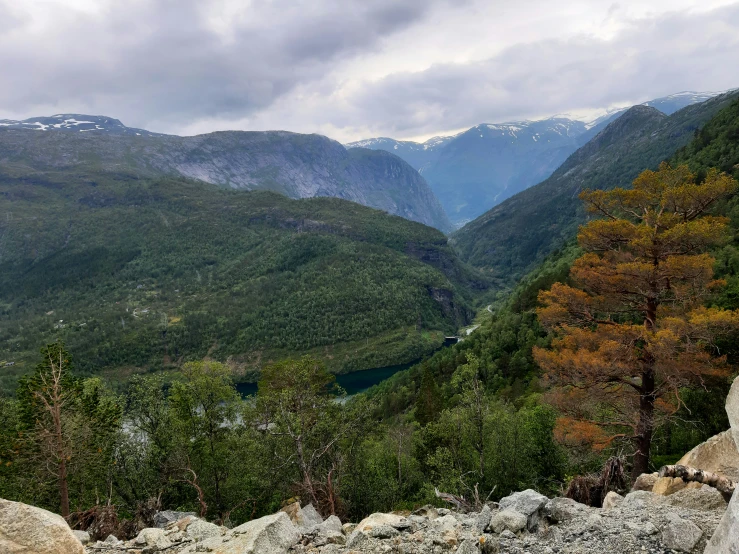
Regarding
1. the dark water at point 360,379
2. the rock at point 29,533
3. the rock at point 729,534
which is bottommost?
the dark water at point 360,379

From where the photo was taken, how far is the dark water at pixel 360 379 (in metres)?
129

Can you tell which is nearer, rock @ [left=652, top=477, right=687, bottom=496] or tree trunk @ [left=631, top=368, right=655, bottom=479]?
rock @ [left=652, top=477, right=687, bottom=496]

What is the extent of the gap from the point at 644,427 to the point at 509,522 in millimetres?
9813

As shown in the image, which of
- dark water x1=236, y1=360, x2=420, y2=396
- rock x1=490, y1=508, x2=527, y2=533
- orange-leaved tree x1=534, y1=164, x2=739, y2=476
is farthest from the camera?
dark water x1=236, y1=360, x2=420, y2=396

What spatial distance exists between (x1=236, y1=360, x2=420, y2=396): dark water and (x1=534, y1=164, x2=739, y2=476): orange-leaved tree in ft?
369

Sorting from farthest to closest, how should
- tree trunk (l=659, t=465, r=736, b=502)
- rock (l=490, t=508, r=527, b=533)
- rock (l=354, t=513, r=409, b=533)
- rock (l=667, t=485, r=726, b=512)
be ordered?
rock (l=354, t=513, r=409, b=533) → tree trunk (l=659, t=465, r=736, b=502) → rock (l=490, t=508, r=527, b=533) → rock (l=667, t=485, r=726, b=512)

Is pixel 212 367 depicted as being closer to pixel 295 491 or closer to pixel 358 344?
pixel 295 491

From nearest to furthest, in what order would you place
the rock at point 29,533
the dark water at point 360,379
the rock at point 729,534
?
the rock at point 729,534, the rock at point 29,533, the dark water at point 360,379

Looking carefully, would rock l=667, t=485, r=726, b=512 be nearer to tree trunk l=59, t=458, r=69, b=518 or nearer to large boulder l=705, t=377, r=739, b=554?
large boulder l=705, t=377, r=739, b=554

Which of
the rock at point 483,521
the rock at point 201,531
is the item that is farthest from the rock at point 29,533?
the rock at point 483,521

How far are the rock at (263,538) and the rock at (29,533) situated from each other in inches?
118

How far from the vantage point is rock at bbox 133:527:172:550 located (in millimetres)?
10125

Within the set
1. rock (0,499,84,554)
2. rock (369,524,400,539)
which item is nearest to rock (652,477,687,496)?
rock (369,524,400,539)

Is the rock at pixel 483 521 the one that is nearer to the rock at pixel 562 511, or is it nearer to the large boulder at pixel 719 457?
the rock at pixel 562 511
